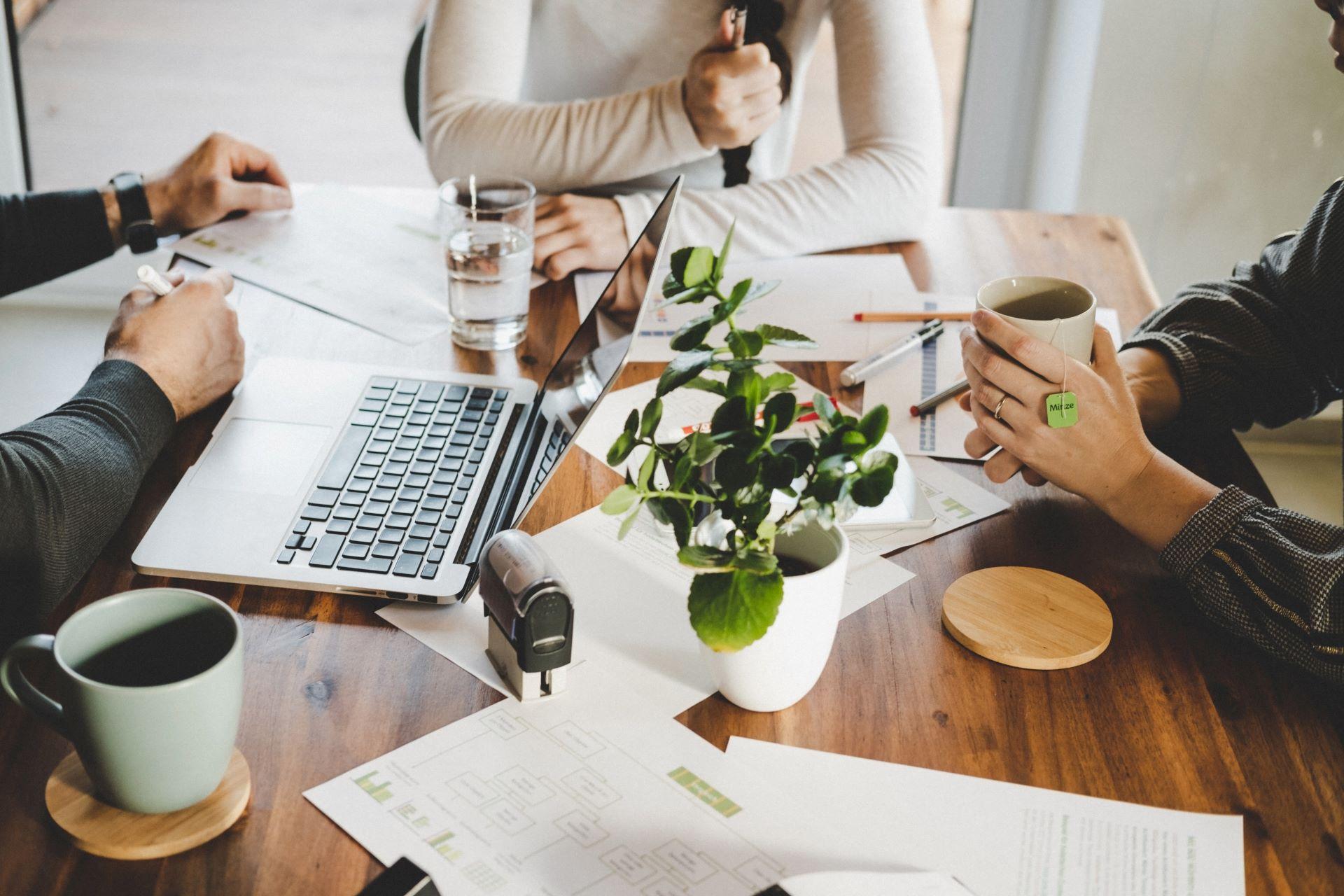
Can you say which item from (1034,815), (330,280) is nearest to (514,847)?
(1034,815)

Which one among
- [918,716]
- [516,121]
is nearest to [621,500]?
[918,716]

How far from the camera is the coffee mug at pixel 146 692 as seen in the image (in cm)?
59

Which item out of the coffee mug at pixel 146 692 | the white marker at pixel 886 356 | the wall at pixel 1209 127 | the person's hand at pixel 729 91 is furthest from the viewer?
the wall at pixel 1209 127

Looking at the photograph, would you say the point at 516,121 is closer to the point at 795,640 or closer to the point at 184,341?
the point at 184,341

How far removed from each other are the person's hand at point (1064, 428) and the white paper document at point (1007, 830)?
0.30 meters

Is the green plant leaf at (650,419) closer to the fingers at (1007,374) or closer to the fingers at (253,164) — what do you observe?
the fingers at (1007,374)

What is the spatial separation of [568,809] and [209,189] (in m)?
1.02

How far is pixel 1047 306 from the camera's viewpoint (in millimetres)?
934

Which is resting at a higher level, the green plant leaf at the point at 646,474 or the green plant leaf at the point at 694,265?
the green plant leaf at the point at 694,265

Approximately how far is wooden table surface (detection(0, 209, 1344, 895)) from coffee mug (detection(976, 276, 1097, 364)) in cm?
16

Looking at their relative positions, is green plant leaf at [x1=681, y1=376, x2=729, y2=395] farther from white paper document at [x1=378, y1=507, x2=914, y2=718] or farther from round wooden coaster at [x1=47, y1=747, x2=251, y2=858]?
round wooden coaster at [x1=47, y1=747, x2=251, y2=858]

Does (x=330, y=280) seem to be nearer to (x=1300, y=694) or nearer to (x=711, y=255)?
(x=711, y=255)

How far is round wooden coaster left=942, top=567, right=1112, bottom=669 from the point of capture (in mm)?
788

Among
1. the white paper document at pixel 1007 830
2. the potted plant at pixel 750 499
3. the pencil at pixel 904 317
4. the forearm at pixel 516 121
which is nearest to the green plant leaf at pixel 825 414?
the potted plant at pixel 750 499
